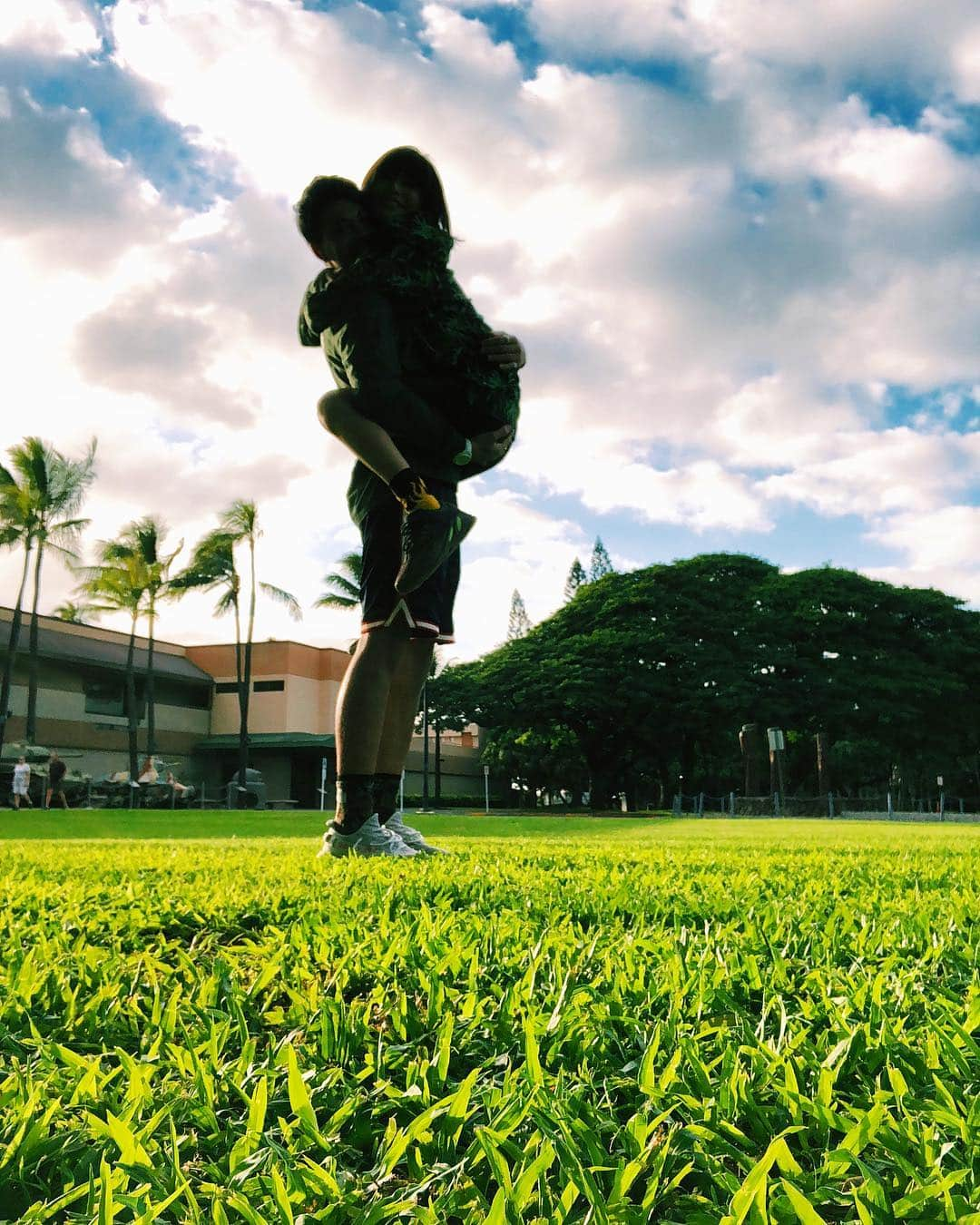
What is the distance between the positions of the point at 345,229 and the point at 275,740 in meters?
42.7

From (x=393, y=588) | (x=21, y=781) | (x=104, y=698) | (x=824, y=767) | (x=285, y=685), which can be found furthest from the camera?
(x=285, y=685)

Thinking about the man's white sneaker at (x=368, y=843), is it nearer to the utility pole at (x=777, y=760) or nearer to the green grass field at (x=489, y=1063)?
the green grass field at (x=489, y=1063)

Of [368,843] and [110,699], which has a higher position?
[110,699]

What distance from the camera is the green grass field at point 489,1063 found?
65 cm

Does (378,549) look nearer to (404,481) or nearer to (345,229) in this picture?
(404,481)

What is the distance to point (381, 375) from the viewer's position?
2.99 metres

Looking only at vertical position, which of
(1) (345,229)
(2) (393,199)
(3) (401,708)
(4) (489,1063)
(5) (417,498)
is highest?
(2) (393,199)

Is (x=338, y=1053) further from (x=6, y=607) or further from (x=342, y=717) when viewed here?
(x=6, y=607)

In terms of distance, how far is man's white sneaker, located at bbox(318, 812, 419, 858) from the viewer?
9.57 feet

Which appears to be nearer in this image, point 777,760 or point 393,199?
point 393,199

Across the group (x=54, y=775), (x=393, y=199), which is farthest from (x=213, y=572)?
(x=393, y=199)

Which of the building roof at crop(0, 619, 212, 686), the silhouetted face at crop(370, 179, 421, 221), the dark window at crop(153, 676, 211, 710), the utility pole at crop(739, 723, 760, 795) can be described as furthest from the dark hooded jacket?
the dark window at crop(153, 676, 211, 710)

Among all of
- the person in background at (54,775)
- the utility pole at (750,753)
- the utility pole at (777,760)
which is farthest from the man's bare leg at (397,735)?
the utility pole at (750,753)

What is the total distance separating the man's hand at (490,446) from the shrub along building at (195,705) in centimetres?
3900
